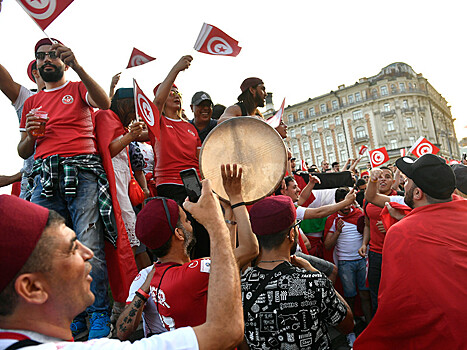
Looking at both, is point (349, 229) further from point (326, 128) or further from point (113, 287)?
point (326, 128)

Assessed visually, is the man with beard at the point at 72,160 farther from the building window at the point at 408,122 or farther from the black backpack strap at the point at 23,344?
the building window at the point at 408,122

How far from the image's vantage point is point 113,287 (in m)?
3.12

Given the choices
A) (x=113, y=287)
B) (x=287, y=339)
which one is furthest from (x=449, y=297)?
(x=113, y=287)

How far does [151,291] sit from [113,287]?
1117 millimetres

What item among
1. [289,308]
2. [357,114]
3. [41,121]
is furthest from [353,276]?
[357,114]

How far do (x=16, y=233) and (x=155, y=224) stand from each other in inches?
49.7

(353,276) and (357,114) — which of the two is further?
(357,114)

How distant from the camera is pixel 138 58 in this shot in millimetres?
4613

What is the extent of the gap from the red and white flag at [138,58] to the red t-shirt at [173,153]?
1165mm

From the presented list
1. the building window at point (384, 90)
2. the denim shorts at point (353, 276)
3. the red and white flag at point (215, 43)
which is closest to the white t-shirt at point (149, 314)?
the red and white flag at point (215, 43)

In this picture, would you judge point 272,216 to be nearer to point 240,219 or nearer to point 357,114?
point 240,219

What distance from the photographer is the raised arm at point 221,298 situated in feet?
3.86

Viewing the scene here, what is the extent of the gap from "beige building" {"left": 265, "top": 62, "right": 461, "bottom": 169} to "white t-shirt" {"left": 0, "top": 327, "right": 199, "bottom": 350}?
53202 millimetres

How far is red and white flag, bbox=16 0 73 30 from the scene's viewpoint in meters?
2.94
